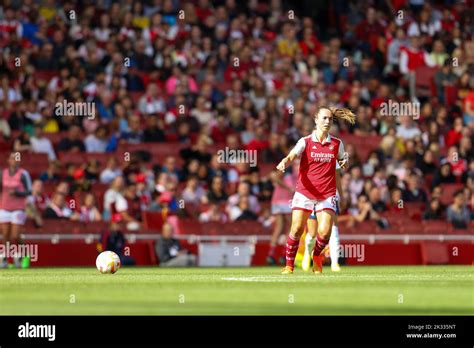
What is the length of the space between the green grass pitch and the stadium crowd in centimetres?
775

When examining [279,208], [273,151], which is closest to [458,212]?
[279,208]

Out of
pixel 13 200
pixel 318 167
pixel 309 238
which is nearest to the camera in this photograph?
pixel 318 167

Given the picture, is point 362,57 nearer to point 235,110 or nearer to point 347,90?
point 347,90

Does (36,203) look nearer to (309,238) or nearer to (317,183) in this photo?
(309,238)

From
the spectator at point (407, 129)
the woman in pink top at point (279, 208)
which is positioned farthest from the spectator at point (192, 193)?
the spectator at point (407, 129)

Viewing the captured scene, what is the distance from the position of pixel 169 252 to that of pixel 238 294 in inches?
422

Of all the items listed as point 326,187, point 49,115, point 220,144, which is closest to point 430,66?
point 220,144

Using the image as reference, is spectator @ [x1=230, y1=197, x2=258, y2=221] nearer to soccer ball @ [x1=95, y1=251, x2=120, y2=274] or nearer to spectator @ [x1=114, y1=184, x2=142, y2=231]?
spectator @ [x1=114, y1=184, x2=142, y2=231]

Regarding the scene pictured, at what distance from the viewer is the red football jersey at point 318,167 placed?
19141mm

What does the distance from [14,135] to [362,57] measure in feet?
32.4

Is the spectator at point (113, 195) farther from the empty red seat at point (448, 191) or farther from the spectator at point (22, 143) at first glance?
the empty red seat at point (448, 191)

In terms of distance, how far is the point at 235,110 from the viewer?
31.3m

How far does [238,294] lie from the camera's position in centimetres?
1586

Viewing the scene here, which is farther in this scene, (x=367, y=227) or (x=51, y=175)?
(x=51, y=175)
